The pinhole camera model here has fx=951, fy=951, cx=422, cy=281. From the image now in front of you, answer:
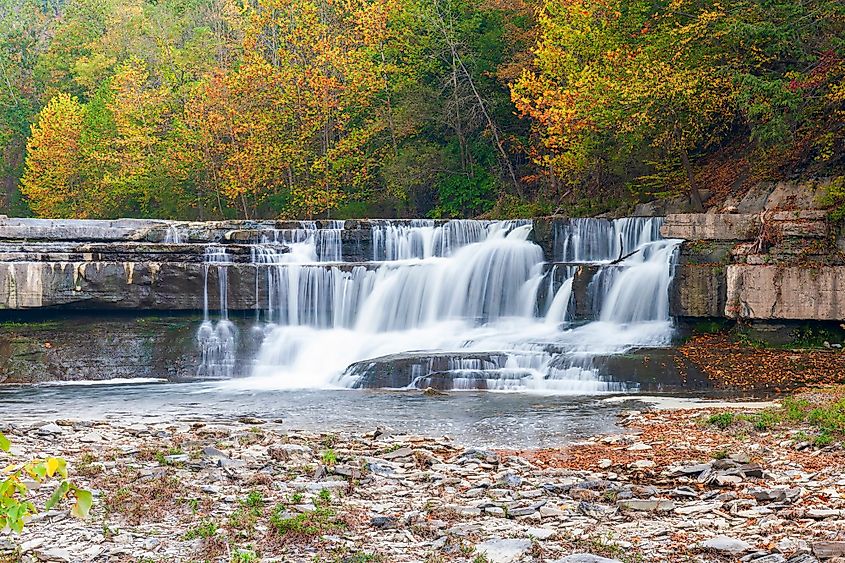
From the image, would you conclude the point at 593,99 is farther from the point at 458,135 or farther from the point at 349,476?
the point at 349,476

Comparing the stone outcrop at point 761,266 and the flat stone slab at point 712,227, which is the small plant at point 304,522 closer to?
the stone outcrop at point 761,266

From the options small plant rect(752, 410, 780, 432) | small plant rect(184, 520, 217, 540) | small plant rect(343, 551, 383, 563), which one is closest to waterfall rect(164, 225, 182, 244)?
small plant rect(752, 410, 780, 432)

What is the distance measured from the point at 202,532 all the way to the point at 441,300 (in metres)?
14.8

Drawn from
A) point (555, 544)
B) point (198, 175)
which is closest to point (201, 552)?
point (555, 544)

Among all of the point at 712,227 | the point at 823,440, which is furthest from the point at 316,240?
the point at 823,440

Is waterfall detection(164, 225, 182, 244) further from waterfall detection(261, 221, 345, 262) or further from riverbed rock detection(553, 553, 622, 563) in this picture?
riverbed rock detection(553, 553, 622, 563)

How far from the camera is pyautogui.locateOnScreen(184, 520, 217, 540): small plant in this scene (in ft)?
22.5

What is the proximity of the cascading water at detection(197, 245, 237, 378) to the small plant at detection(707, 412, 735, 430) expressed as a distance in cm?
1171

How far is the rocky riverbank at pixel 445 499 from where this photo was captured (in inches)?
258

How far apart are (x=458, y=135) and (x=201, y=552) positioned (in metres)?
28.9

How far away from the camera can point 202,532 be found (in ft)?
22.8

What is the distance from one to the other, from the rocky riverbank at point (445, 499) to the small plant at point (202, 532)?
2 centimetres

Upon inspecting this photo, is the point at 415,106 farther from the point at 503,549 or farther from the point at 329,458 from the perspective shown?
the point at 503,549

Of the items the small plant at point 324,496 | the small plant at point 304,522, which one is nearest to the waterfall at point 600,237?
the small plant at point 324,496
